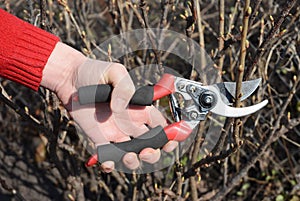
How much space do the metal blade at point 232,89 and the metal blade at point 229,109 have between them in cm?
2

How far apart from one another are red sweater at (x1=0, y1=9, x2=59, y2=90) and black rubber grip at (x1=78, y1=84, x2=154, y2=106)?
245mm

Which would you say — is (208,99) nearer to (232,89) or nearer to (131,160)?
(232,89)

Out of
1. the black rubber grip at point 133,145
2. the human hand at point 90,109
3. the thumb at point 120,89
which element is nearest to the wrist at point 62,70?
the human hand at point 90,109

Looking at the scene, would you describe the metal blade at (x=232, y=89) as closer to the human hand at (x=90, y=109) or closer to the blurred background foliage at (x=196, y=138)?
the blurred background foliage at (x=196, y=138)

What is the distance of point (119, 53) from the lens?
2.67m

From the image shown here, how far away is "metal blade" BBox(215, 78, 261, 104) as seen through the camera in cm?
184

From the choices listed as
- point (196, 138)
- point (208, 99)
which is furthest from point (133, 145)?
point (196, 138)

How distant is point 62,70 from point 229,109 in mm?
640

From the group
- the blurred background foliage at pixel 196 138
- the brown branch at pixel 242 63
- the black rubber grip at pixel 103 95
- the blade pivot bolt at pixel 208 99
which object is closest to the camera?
→ the brown branch at pixel 242 63

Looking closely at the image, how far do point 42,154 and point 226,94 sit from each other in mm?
1749

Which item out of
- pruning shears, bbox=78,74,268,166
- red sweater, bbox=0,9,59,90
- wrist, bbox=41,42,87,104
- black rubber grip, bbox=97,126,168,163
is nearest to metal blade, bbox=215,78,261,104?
pruning shears, bbox=78,74,268,166

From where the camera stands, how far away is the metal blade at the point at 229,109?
1.80m

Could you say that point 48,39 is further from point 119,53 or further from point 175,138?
point 119,53

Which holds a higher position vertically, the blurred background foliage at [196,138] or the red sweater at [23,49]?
the red sweater at [23,49]
